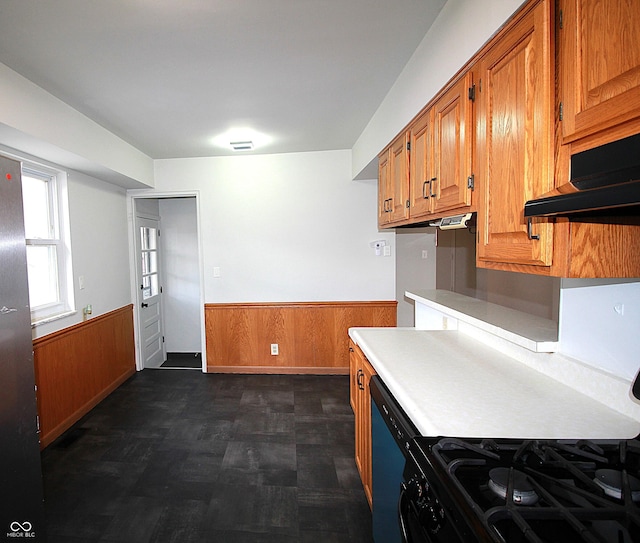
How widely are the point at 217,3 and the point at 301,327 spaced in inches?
130

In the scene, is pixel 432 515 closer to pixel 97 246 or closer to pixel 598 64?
pixel 598 64

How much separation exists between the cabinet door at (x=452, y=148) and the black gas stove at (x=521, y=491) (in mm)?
947

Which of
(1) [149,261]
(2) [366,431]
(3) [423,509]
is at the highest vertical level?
(1) [149,261]

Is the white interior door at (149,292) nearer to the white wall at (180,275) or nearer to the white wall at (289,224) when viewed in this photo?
the white wall at (180,275)

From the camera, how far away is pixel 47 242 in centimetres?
298

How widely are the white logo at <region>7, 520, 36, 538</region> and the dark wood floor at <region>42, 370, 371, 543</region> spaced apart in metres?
0.19

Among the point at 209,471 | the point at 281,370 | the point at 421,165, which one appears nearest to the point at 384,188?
the point at 421,165

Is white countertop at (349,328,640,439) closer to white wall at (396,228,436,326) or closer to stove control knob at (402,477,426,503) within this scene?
stove control knob at (402,477,426,503)

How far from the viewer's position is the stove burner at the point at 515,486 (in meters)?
0.74

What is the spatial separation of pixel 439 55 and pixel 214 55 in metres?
1.22

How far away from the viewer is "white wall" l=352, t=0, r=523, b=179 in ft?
4.27

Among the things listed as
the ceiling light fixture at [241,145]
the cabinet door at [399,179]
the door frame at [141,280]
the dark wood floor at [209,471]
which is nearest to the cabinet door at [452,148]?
the cabinet door at [399,179]

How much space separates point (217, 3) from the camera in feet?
5.21

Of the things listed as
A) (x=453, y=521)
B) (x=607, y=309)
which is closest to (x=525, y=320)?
(x=607, y=309)
